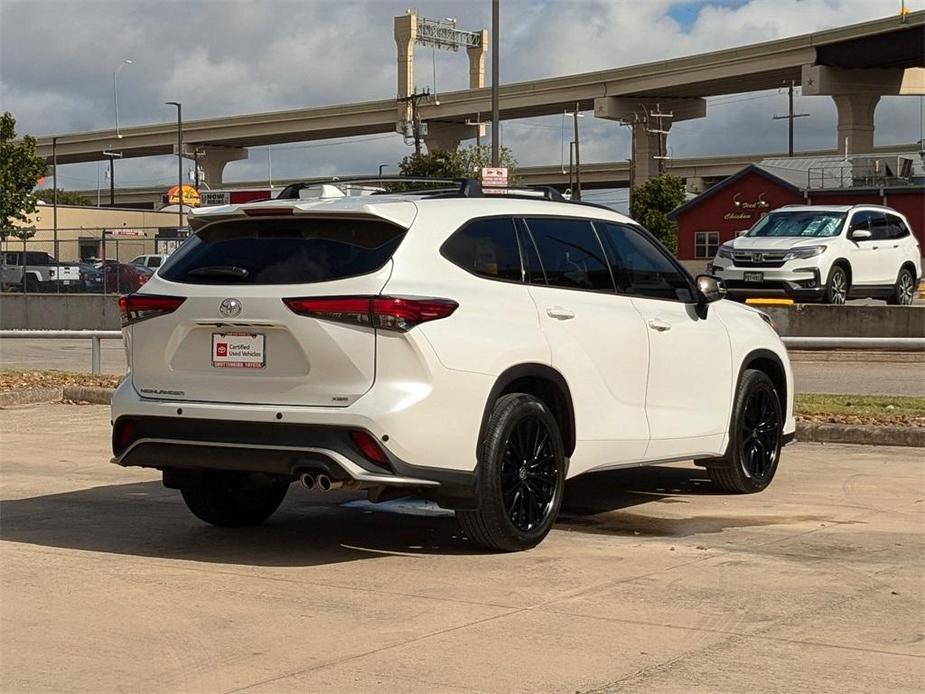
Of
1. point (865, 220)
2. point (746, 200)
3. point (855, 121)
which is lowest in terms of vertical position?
point (865, 220)

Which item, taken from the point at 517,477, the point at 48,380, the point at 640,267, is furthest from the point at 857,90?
the point at 517,477

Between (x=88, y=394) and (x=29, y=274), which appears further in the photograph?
(x=29, y=274)

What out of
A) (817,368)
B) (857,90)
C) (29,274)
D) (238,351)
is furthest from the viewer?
(857,90)

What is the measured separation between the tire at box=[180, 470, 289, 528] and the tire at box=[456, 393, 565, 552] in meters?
1.49

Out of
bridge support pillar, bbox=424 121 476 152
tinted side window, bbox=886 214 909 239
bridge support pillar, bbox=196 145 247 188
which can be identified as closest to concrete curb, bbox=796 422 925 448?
tinted side window, bbox=886 214 909 239

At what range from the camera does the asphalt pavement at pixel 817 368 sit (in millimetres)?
18078

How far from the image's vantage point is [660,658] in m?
5.47

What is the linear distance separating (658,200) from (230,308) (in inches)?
3600

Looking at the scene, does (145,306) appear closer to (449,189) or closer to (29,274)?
(449,189)

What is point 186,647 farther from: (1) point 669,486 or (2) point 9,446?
(2) point 9,446

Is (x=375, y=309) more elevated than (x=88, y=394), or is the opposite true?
(x=375, y=309)

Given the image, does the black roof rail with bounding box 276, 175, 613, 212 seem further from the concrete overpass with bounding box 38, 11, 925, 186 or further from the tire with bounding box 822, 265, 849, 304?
the concrete overpass with bounding box 38, 11, 925, 186

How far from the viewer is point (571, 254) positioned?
8.25 m

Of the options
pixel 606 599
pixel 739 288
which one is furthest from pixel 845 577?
pixel 739 288
